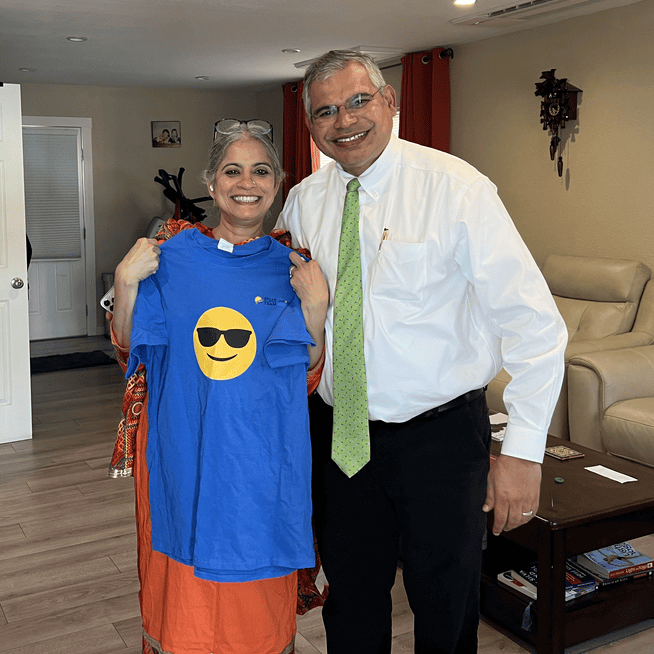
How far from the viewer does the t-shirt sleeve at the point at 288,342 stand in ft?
5.15

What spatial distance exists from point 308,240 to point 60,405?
394cm

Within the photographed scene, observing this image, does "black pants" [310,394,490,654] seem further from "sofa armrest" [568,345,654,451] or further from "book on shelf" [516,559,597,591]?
"sofa armrest" [568,345,654,451]

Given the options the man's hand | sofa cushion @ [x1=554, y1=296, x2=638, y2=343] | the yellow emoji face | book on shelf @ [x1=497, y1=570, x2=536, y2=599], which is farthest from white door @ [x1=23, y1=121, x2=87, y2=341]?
the man's hand

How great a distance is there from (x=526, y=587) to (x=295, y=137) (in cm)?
583

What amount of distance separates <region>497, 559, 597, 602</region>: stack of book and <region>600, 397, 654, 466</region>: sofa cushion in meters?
1.10

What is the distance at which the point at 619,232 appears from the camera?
15.1 feet

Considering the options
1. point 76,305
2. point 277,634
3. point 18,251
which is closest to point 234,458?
point 277,634

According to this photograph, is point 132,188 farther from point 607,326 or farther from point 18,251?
point 607,326

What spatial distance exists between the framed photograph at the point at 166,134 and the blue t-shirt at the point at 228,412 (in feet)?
22.4

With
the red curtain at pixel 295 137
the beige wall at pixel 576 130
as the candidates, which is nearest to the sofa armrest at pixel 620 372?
the beige wall at pixel 576 130

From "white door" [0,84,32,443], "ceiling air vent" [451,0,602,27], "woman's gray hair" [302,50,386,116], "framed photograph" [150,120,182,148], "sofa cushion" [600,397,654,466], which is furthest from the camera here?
"framed photograph" [150,120,182,148]

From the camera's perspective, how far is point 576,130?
4.82 meters

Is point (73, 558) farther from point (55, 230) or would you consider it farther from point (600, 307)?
point (55, 230)

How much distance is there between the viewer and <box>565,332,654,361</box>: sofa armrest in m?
3.97
